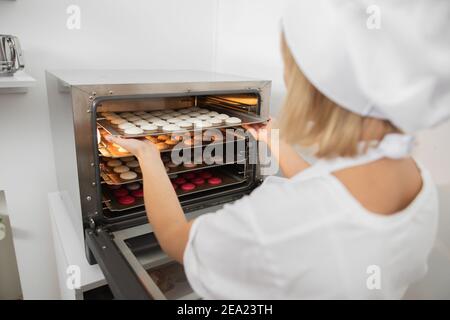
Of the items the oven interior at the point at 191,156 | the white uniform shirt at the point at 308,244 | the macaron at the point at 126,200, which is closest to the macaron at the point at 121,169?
the oven interior at the point at 191,156

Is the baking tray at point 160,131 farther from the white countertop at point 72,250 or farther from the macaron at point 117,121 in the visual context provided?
the white countertop at point 72,250

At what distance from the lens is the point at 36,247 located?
1533mm

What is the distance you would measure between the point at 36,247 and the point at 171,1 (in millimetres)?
1382

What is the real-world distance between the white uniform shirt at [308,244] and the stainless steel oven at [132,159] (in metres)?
0.23

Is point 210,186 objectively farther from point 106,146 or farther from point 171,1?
point 171,1

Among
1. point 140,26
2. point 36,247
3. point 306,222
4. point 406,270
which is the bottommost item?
point 36,247

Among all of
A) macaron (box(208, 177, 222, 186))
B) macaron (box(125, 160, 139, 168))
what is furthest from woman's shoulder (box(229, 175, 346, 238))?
macaron (box(125, 160, 139, 168))

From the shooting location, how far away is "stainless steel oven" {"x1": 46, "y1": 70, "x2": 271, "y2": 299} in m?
0.85

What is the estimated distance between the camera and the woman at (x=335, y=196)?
529 millimetres

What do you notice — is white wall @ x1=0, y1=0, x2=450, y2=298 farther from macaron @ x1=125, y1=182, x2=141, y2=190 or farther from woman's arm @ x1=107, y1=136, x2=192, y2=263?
woman's arm @ x1=107, y1=136, x2=192, y2=263

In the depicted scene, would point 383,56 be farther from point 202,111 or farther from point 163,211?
point 202,111

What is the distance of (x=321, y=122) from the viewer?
0.62m

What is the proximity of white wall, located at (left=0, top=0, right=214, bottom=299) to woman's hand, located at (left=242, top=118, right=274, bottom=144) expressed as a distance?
670 millimetres
